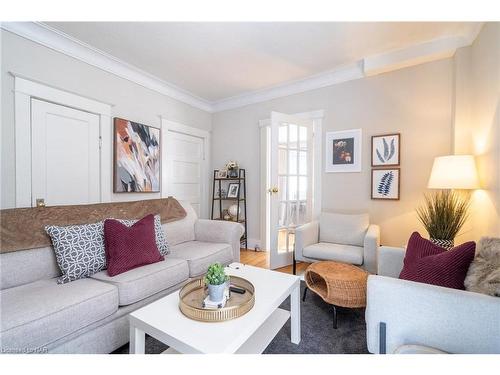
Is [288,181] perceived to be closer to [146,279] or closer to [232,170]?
[232,170]

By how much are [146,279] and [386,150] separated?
2770 mm

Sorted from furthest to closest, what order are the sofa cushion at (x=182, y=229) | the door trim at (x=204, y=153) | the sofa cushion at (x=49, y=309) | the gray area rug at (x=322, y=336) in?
1. the door trim at (x=204, y=153)
2. the sofa cushion at (x=182, y=229)
3. the gray area rug at (x=322, y=336)
4. the sofa cushion at (x=49, y=309)

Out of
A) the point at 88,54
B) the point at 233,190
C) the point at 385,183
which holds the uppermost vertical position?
the point at 88,54

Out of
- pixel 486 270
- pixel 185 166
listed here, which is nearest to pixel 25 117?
pixel 185 166

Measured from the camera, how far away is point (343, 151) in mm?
2947

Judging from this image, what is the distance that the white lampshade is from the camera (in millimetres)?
1847

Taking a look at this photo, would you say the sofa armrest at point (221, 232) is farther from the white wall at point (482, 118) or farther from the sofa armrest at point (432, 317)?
the white wall at point (482, 118)

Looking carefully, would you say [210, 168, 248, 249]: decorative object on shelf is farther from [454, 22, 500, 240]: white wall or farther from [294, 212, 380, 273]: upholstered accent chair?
[454, 22, 500, 240]: white wall

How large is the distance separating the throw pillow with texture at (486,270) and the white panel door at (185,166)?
3243mm

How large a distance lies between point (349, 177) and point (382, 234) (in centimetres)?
78

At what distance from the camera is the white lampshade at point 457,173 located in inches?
72.7

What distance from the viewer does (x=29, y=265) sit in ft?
4.67

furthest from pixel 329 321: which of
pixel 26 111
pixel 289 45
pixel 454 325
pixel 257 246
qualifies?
pixel 26 111

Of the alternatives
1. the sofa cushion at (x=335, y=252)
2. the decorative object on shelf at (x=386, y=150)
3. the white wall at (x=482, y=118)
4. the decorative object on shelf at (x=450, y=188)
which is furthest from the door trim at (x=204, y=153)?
the white wall at (x=482, y=118)
